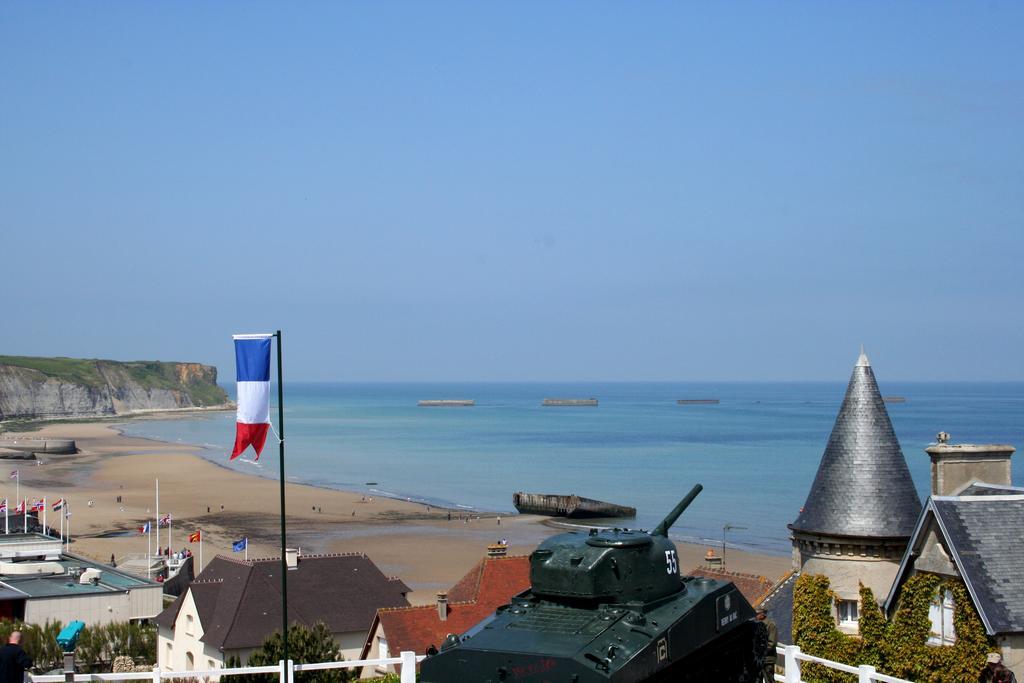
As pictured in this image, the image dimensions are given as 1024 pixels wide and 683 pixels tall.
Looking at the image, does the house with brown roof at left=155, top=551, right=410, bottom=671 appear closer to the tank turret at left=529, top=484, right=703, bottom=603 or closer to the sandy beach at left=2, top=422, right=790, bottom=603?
the sandy beach at left=2, top=422, right=790, bottom=603

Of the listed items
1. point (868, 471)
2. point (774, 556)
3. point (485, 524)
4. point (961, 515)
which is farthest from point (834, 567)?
point (485, 524)

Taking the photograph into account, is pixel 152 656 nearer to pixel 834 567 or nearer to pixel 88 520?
pixel 834 567

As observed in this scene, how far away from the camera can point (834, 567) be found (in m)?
19.5

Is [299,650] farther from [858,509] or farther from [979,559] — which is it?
[979,559]

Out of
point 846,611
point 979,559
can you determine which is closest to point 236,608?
point 846,611

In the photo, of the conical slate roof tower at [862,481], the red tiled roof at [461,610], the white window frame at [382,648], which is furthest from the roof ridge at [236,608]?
the conical slate roof tower at [862,481]

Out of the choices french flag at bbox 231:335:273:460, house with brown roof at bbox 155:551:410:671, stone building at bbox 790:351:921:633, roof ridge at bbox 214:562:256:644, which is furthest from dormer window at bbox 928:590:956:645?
roof ridge at bbox 214:562:256:644

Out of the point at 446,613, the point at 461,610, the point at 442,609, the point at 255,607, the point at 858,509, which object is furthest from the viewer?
the point at 255,607

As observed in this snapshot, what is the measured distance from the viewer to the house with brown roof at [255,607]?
102 ft

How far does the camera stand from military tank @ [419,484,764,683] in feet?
34.2

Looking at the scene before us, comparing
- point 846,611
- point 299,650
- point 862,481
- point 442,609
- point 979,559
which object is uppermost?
point 862,481

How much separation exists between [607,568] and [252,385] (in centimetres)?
551

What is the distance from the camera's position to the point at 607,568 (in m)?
11.4

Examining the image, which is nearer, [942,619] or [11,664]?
[11,664]
